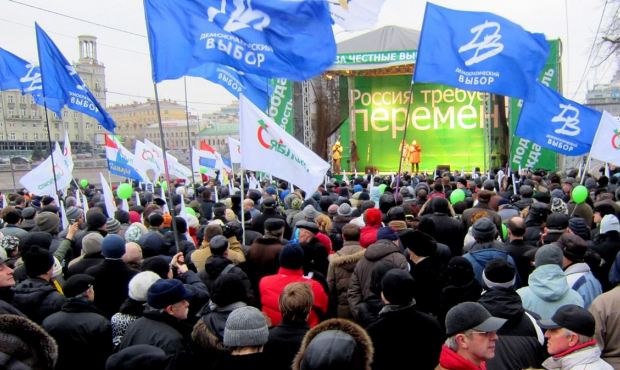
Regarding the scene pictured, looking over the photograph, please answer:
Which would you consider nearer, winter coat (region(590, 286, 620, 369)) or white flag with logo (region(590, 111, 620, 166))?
winter coat (region(590, 286, 620, 369))

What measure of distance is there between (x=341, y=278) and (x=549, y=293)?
→ 1690mm

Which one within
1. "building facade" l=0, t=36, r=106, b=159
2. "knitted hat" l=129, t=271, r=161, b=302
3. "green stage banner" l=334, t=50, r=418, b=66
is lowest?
"knitted hat" l=129, t=271, r=161, b=302

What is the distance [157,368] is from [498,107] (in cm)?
2493

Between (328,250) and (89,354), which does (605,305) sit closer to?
(328,250)

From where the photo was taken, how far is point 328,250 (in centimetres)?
592

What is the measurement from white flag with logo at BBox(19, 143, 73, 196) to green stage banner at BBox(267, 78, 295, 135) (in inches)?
496

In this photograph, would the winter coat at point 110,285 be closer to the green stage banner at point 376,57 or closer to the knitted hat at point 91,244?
the knitted hat at point 91,244

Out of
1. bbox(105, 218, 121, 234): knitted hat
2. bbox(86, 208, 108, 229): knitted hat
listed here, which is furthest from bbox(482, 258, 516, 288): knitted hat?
bbox(105, 218, 121, 234): knitted hat

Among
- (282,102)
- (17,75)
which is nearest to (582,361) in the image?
(17,75)

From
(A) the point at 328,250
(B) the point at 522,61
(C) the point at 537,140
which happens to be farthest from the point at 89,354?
(C) the point at 537,140

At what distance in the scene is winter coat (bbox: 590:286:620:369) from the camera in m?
3.65

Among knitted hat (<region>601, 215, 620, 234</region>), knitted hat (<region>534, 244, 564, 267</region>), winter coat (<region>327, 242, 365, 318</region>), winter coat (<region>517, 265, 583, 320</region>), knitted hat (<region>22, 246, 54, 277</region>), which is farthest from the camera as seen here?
knitted hat (<region>601, 215, 620, 234</region>)

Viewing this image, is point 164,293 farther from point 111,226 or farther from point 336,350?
point 111,226

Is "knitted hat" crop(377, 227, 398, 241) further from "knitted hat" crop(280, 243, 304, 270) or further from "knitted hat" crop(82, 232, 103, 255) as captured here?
"knitted hat" crop(82, 232, 103, 255)
